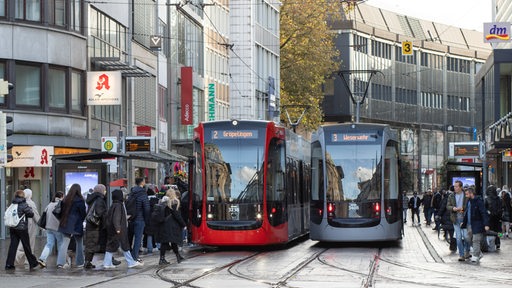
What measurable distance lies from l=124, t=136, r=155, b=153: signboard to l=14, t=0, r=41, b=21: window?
5.30 meters

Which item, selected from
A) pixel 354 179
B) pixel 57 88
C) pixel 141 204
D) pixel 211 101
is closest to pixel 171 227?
pixel 141 204

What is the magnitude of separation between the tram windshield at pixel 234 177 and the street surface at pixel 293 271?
3.62 ft

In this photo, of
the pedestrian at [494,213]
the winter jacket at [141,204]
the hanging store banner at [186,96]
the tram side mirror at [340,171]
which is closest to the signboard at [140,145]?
the tram side mirror at [340,171]

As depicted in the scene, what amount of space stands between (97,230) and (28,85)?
17805mm

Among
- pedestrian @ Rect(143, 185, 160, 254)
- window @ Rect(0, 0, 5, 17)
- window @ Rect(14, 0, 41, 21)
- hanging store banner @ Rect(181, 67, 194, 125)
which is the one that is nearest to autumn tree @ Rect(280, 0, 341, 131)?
hanging store banner @ Rect(181, 67, 194, 125)

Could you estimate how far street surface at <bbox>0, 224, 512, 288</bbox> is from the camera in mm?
20484

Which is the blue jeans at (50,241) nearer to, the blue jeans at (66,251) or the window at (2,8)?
the blue jeans at (66,251)

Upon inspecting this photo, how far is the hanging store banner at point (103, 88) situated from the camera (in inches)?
1761

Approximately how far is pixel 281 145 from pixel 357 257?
14.5 ft

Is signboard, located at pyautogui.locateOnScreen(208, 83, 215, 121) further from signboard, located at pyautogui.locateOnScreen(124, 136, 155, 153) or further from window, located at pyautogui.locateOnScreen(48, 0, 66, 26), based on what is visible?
signboard, located at pyautogui.locateOnScreen(124, 136, 155, 153)

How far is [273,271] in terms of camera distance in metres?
23.4

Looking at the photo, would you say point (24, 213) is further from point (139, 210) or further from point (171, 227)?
point (171, 227)

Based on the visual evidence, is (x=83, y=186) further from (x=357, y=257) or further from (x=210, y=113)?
(x=210, y=113)

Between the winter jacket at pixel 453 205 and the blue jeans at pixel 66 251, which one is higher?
the winter jacket at pixel 453 205
